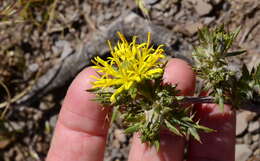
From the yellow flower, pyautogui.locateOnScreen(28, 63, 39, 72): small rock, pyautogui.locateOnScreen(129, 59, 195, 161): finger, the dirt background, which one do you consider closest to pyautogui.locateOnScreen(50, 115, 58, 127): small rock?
the dirt background

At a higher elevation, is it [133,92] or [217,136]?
[133,92]

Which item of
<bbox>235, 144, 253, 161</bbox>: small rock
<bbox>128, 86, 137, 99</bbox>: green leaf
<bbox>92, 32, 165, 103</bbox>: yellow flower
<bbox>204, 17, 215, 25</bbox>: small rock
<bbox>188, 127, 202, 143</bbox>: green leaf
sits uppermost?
<bbox>204, 17, 215, 25</bbox>: small rock

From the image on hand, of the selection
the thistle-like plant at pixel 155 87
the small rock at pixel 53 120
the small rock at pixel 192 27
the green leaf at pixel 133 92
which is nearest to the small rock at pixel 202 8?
the small rock at pixel 192 27

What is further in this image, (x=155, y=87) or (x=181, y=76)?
(x=181, y=76)

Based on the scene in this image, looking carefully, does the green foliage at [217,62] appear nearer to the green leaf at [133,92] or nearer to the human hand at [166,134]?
the human hand at [166,134]

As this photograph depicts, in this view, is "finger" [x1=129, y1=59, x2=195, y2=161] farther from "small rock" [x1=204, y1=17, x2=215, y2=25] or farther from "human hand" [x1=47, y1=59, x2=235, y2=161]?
"small rock" [x1=204, y1=17, x2=215, y2=25]

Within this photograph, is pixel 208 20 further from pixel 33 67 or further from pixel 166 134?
pixel 33 67

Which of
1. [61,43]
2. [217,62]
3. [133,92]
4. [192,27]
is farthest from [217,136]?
[61,43]

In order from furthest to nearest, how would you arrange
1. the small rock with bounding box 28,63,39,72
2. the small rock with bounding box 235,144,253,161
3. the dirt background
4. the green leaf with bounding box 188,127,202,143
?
the small rock with bounding box 28,63,39,72
the dirt background
the small rock with bounding box 235,144,253,161
the green leaf with bounding box 188,127,202,143
